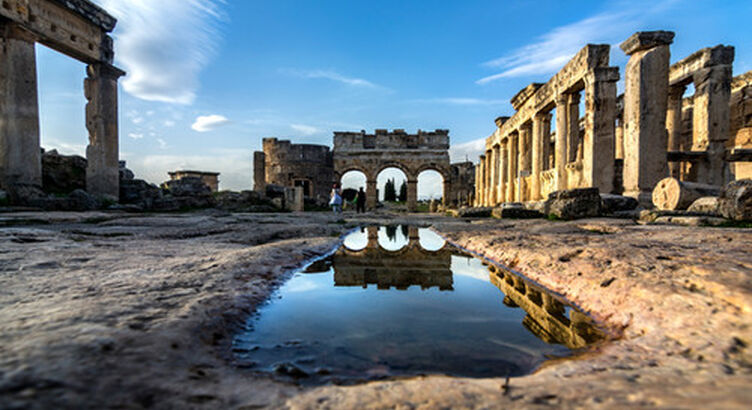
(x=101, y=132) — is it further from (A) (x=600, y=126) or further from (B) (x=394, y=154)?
(B) (x=394, y=154)

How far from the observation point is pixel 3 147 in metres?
9.92

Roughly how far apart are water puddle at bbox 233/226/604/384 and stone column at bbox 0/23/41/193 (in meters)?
12.2

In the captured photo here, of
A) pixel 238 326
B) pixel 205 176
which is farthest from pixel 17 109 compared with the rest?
pixel 205 176

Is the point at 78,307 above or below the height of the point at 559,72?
below

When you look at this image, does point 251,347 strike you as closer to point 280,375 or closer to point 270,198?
point 280,375

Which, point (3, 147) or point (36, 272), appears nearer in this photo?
point (36, 272)

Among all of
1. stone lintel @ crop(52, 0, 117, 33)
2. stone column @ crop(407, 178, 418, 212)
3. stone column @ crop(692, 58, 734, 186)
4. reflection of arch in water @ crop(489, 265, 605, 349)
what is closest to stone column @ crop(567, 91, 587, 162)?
stone column @ crop(692, 58, 734, 186)

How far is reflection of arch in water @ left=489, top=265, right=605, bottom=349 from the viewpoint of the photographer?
1558mm

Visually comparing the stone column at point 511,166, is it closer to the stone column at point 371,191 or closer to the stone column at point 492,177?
the stone column at point 492,177

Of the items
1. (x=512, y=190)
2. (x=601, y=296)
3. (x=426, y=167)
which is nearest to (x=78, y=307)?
(x=601, y=296)

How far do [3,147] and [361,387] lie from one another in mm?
13992

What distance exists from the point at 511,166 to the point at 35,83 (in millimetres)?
17948

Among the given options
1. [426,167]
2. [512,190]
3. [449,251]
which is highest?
[426,167]

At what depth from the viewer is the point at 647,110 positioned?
8516mm
